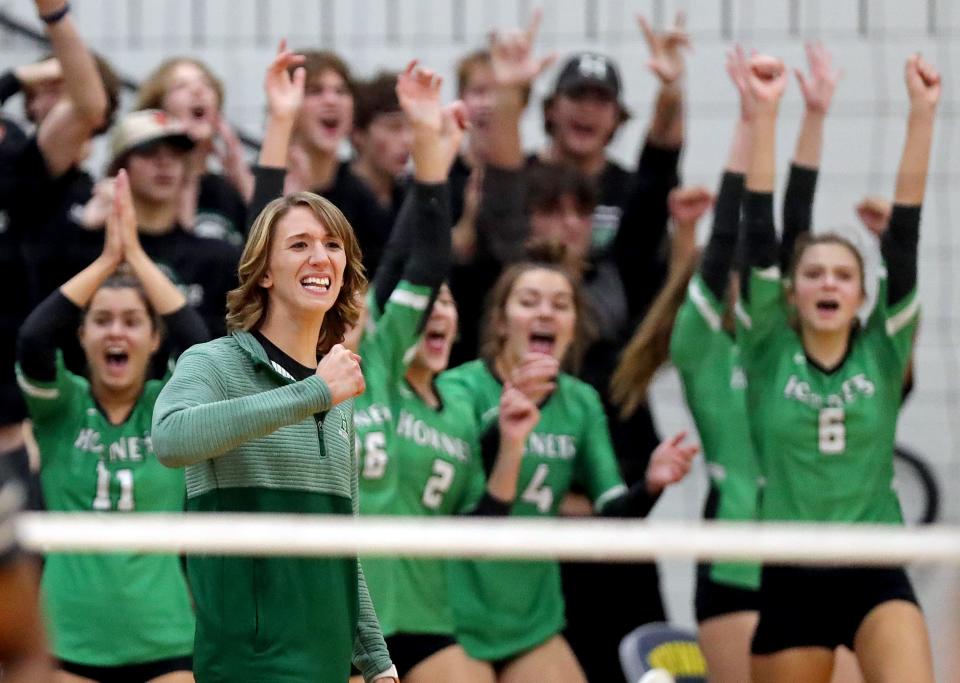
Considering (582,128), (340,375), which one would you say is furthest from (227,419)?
(582,128)

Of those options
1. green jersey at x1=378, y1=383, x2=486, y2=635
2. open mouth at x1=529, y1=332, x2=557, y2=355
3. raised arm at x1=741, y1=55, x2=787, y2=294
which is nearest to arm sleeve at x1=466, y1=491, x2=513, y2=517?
green jersey at x1=378, y1=383, x2=486, y2=635

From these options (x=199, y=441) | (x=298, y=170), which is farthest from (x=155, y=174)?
(x=199, y=441)

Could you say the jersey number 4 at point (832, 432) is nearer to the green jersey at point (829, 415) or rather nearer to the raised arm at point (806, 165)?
the green jersey at point (829, 415)

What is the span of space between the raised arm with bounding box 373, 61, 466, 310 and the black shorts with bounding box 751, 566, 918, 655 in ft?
4.55

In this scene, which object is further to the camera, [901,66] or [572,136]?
[901,66]

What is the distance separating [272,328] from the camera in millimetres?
3875

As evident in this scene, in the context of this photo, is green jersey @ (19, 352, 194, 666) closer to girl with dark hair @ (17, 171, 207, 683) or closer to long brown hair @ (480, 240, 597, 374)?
girl with dark hair @ (17, 171, 207, 683)

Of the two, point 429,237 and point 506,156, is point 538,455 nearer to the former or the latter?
point 429,237

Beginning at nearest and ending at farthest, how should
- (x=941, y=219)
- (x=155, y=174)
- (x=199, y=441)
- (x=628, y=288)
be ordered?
(x=199, y=441) → (x=155, y=174) → (x=628, y=288) → (x=941, y=219)

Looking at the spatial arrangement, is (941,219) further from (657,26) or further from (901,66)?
(657,26)

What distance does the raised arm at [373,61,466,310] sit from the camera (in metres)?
5.41

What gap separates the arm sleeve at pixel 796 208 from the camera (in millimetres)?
5895

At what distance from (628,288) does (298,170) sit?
1328mm

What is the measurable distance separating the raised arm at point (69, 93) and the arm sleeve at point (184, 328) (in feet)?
2.78
